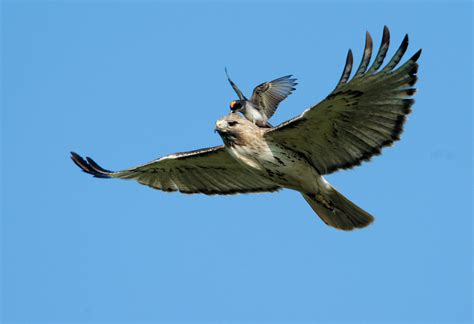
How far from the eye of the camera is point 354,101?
9.98 m

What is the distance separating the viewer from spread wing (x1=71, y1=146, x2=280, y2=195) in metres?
11.8

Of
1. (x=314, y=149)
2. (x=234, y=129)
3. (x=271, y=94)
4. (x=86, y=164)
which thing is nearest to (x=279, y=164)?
(x=314, y=149)

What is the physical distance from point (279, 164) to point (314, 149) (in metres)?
0.47

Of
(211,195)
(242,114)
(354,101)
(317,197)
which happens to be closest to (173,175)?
(211,195)

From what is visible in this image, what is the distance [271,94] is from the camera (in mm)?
14148

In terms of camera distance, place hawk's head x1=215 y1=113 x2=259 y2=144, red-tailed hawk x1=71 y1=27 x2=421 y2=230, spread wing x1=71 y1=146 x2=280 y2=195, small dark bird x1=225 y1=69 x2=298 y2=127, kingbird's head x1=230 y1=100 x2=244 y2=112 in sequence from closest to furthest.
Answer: red-tailed hawk x1=71 y1=27 x2=421 y2=230 < hawk's head x1=215 y1=113 x2=259 y2=144 < kingbird's head x1=230 y1=100 x2=244 y2=112 < spread wing x1=71 y1=146 x2=280 y2=195 < small dark bird x1=225 y1=69 x2=298 y2=127

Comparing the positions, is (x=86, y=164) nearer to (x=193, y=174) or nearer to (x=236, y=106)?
(x=193, y=174)

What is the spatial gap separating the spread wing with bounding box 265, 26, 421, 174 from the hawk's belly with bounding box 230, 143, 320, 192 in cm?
11

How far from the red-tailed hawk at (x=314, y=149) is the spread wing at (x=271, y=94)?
7.08ft

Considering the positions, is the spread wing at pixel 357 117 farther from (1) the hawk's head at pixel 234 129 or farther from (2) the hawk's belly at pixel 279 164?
(1) the hawk's head at pixel 234 129

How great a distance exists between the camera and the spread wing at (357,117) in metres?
9.66

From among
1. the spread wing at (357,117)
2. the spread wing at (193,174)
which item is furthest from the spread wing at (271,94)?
the spread wing at (357,117)

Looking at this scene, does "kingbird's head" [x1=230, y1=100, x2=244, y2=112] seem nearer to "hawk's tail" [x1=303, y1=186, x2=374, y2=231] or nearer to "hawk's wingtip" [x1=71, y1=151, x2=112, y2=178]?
"hawk's tail" [x1=303, y1=186, x2=374, y2=231]

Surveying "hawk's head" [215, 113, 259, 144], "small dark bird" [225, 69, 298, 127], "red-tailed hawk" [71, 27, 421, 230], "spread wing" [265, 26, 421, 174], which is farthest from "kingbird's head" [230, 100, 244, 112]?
"small dark bird" [225, 69, 298, 127]
